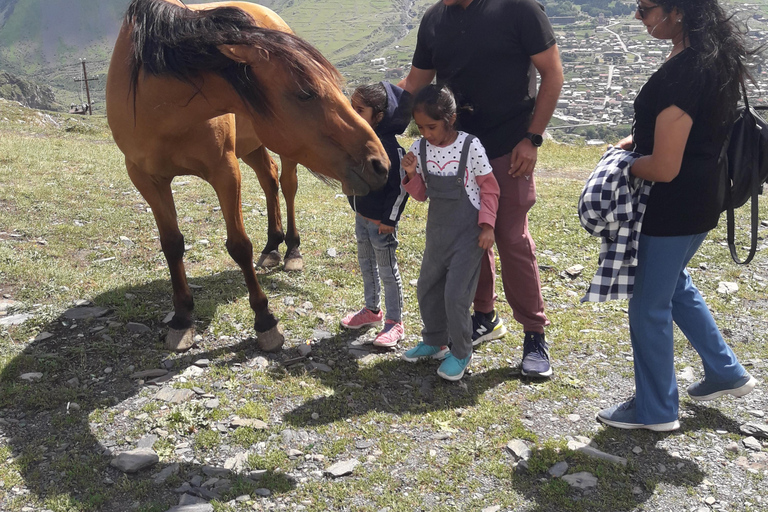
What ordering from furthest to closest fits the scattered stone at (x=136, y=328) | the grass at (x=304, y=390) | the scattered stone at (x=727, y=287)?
the scattered stone at (x=727, y=287) → the scattered stone at (x=136, y=328) → the grass at (x=304, y=390)

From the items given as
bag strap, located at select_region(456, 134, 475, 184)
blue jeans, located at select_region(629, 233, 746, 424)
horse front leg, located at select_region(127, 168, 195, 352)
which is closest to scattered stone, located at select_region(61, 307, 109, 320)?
horse front leg, located at select_region(127, 168, 195, 352)

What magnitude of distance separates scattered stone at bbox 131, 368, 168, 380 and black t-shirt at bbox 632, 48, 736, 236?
3.17 metres

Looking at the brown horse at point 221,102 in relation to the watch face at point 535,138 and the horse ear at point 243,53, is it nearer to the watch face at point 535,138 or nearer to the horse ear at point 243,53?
the horse ear at point 243,53

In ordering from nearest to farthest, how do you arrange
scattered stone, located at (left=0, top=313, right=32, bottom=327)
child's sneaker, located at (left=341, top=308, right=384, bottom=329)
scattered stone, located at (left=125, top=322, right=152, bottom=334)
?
scattered stone, located at (left=0, top=313, right=32, bottom=327), scattered stone, located at (left=125, top=322, right=152, bottom=334), child's sneaker, located at (left=341, top=308, right=384, bottom=329)

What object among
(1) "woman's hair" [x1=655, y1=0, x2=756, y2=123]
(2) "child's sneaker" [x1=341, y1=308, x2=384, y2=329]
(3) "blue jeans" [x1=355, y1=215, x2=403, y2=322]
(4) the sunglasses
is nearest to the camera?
(1) "woman's hair" [x1=655, y1=0, x2=756, y2=123]

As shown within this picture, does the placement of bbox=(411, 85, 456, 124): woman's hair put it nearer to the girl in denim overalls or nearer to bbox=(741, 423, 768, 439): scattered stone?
the girl in denim overalls

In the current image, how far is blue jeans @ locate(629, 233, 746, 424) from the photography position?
9.73 ft

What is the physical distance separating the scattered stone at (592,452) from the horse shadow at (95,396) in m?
1.58

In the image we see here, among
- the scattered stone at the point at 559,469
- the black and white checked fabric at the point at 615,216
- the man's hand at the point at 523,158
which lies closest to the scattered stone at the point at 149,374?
the scattered stone at the point at 559,469

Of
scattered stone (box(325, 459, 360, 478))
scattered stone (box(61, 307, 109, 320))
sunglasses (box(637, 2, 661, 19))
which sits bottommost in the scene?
scattered stone (box(61, 307, 109, 320))

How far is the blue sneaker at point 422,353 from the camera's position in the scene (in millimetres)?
4027

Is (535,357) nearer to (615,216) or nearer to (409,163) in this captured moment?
(615,216)

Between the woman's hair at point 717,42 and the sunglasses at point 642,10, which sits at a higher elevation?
the sunglasses at point 642,10

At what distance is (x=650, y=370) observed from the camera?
10.3ft
